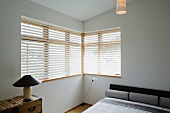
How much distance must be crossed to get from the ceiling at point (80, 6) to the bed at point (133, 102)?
2.15 meters

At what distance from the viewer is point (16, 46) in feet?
7.48

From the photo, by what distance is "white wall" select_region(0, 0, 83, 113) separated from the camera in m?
2.10

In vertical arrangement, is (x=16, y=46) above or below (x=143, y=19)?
below

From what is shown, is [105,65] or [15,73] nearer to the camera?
[15,73]

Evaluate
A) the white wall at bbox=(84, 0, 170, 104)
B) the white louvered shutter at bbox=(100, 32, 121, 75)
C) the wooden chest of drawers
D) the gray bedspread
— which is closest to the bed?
the gray bedspread

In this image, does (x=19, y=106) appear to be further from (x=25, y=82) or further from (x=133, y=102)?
(x=133, y=102)

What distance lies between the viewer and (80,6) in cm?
303

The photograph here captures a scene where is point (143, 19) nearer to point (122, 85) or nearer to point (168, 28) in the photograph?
point (168, 28)

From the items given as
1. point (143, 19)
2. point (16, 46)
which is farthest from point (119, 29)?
point (16, 46)

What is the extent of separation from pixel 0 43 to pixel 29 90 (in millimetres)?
928

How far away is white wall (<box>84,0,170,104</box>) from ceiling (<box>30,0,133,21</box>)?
36 cm

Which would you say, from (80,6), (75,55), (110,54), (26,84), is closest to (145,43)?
(110,54)

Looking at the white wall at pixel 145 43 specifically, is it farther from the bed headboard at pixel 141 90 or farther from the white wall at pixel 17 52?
the white wall at pixel 17 52

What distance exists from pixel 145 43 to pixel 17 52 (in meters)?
2.82
